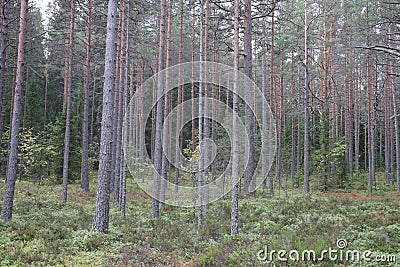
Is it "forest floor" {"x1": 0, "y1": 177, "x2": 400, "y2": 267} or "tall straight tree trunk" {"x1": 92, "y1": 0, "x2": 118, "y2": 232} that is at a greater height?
"tall straight tree trunk" {"x1": 92, "y1": 0, "x2": 118, "y2": 232}

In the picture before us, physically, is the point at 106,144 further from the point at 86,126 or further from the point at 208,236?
the point at 86,126

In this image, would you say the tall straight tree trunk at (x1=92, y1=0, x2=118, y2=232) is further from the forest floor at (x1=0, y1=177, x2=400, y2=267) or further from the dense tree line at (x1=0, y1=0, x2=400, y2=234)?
the forest floor at (x1=0, y1=177, x2=400, y2=267)

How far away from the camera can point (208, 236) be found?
452 inches

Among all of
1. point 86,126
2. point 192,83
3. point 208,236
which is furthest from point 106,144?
point 192,83

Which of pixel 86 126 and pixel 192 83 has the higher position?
pixel 192 83

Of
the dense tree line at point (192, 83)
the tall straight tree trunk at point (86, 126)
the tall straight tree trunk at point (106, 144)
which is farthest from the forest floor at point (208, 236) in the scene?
the tall straight tree trunk at point (86, 126)

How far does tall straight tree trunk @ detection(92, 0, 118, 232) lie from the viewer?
1072cm

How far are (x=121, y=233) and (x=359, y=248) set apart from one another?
7.03m

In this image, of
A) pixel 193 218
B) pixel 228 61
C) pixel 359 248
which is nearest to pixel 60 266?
pixel 359 248

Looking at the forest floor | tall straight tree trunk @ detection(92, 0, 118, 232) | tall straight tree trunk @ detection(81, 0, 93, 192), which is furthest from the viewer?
tall straight tree trunk @ detection(81, 0, 93, 192)

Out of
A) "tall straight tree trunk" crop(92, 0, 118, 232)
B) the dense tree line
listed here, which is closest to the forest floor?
"tall straight tree trunk" crop(92, 0, 118, 232)

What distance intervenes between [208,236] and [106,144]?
452cm

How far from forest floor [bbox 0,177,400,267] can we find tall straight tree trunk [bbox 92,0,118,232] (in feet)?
1.92

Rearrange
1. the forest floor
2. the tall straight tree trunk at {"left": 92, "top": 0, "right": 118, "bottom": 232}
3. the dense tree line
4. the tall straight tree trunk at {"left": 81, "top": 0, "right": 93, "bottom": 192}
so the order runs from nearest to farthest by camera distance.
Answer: the forest floor, the tall straight tree trunk at {"left": 92, "top": 0, "right": 118, "bottom": 232}, the dense tree line, the tall straight tree trunk at {"left": 81, "top": 0, "right": 93, "bottom": 192}
